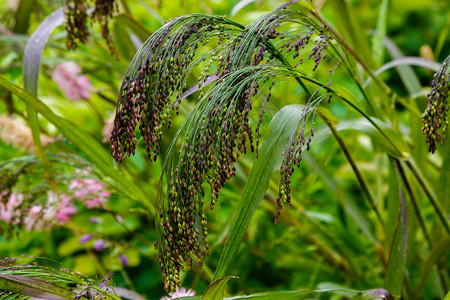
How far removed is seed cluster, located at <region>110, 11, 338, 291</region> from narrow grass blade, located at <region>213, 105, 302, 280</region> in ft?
0.16

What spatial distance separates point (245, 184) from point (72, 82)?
2.91ft

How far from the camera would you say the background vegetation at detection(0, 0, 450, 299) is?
2.81 feet

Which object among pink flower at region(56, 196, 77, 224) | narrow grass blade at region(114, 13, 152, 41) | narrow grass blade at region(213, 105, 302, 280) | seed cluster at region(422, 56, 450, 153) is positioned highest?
narrow grass blade at region(114, 13, 152, 41)

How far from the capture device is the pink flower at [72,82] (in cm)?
141

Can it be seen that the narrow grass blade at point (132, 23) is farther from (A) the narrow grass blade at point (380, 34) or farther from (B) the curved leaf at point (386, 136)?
(A) the narrow grass blade at point (380, 34)

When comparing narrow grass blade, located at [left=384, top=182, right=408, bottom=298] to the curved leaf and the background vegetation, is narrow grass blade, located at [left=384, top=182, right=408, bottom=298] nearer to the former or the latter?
the background vegetation

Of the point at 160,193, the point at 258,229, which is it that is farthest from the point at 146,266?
the point at 160,193

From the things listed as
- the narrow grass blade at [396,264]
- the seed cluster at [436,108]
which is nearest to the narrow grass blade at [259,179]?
the seed cluster at [436,108]

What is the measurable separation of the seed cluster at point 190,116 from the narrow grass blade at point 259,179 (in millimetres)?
49

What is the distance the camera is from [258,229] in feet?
4.96

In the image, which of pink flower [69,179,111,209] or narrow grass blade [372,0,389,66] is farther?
narrow grass blade [372,0,389,66]

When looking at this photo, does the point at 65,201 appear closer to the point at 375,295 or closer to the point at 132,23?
the point at 132,23

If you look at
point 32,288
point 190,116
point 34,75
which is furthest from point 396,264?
point 34,75

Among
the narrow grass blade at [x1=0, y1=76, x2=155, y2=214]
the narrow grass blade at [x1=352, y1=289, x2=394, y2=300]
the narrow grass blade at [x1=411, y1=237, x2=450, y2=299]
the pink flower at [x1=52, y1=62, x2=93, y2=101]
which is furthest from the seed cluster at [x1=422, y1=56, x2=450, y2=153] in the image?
the pink flower at [x1=52, y1=62, x2=93, y2=101]
